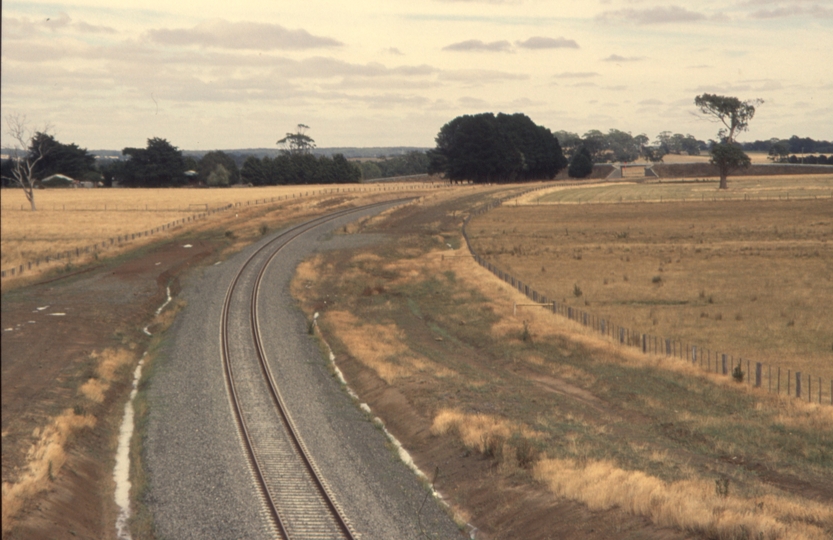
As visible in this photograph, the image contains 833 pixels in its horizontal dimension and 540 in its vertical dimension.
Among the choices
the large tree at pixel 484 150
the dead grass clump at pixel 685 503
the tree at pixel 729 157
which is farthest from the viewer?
the large tree at pixel 484 150

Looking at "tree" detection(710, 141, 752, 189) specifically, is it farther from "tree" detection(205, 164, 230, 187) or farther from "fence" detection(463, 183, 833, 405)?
"tree" detection(205, 164, 230, 187)

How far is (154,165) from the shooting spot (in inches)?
6358

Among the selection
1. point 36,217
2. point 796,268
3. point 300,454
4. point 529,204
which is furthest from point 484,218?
point 300,454

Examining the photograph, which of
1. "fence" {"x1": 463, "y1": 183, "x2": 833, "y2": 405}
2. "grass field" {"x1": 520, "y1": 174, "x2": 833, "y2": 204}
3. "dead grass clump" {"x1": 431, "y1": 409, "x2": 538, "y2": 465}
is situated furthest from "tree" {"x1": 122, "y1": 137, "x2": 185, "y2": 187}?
"dead grass clump" {"x1": 431, "y1": 409, "x2": 538, "y2": 465}

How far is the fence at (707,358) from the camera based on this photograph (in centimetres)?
2942

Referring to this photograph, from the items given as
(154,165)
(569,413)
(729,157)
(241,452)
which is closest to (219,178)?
(154,165)

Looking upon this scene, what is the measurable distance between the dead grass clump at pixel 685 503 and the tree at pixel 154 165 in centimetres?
15284

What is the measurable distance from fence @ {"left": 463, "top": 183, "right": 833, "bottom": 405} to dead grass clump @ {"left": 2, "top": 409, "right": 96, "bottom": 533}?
2313cm

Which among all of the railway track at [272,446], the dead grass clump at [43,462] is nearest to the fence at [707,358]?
the railway track at [272,446]

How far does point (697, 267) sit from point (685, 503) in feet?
161

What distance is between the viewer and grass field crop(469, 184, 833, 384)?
132ft

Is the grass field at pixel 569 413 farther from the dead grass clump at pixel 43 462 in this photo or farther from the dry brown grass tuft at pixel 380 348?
the dead grass clump at pixel 43 462

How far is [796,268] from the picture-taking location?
60031 millimetres

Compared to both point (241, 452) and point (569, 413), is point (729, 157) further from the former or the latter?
point (241, 452)
